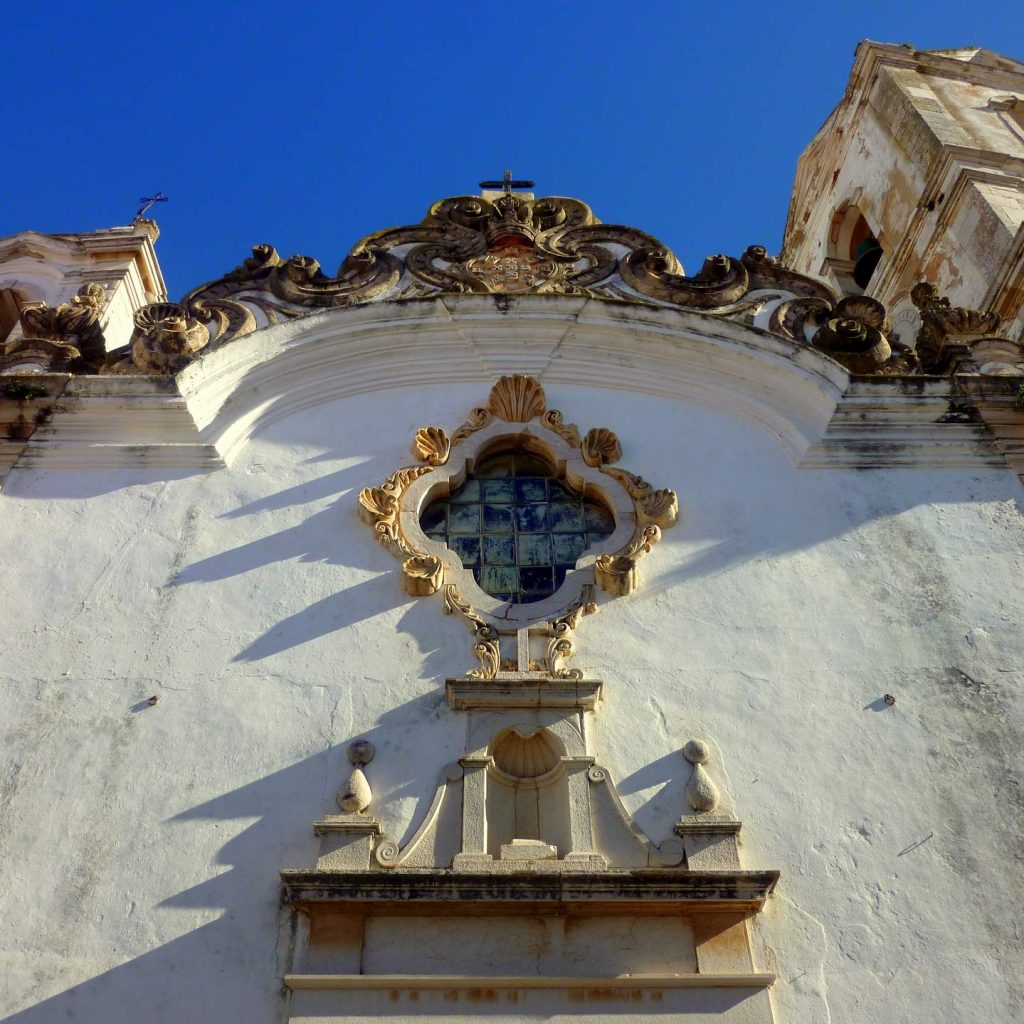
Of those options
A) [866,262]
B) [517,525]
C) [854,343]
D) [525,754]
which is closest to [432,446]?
[517,525]

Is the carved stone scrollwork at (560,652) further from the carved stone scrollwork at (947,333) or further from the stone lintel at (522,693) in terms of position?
the carved stone scrollwork at (947,333)

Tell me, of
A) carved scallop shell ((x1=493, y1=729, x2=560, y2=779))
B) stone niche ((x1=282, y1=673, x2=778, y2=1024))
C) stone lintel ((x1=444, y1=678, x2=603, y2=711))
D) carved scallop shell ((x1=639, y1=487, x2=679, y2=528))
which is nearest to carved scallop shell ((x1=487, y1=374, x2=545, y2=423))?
carved scallop shell ((x1=639, y1=487, x2=679, y2=528))

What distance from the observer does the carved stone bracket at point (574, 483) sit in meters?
6.45

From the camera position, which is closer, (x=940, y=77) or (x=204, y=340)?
(x=204, y=340)

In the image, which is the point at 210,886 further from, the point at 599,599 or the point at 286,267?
the point at 286,267

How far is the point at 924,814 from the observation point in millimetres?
5723

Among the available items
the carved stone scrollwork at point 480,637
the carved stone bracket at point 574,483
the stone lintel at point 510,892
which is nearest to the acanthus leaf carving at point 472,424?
the carved stone bracket at point 574,483

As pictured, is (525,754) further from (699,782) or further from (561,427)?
(561,427)

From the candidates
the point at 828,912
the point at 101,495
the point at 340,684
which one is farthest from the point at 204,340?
the point at 828,912

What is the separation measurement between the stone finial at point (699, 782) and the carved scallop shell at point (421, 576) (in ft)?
5.53

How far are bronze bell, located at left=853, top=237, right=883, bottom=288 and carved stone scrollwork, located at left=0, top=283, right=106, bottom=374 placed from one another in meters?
9.75

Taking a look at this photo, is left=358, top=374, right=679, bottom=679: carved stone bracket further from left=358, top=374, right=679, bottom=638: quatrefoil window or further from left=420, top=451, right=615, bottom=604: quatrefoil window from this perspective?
left=420, top=451, right=615, bottom=604: quatrefoil window

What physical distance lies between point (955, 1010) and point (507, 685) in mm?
2485

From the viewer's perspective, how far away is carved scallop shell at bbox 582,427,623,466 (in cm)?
751
